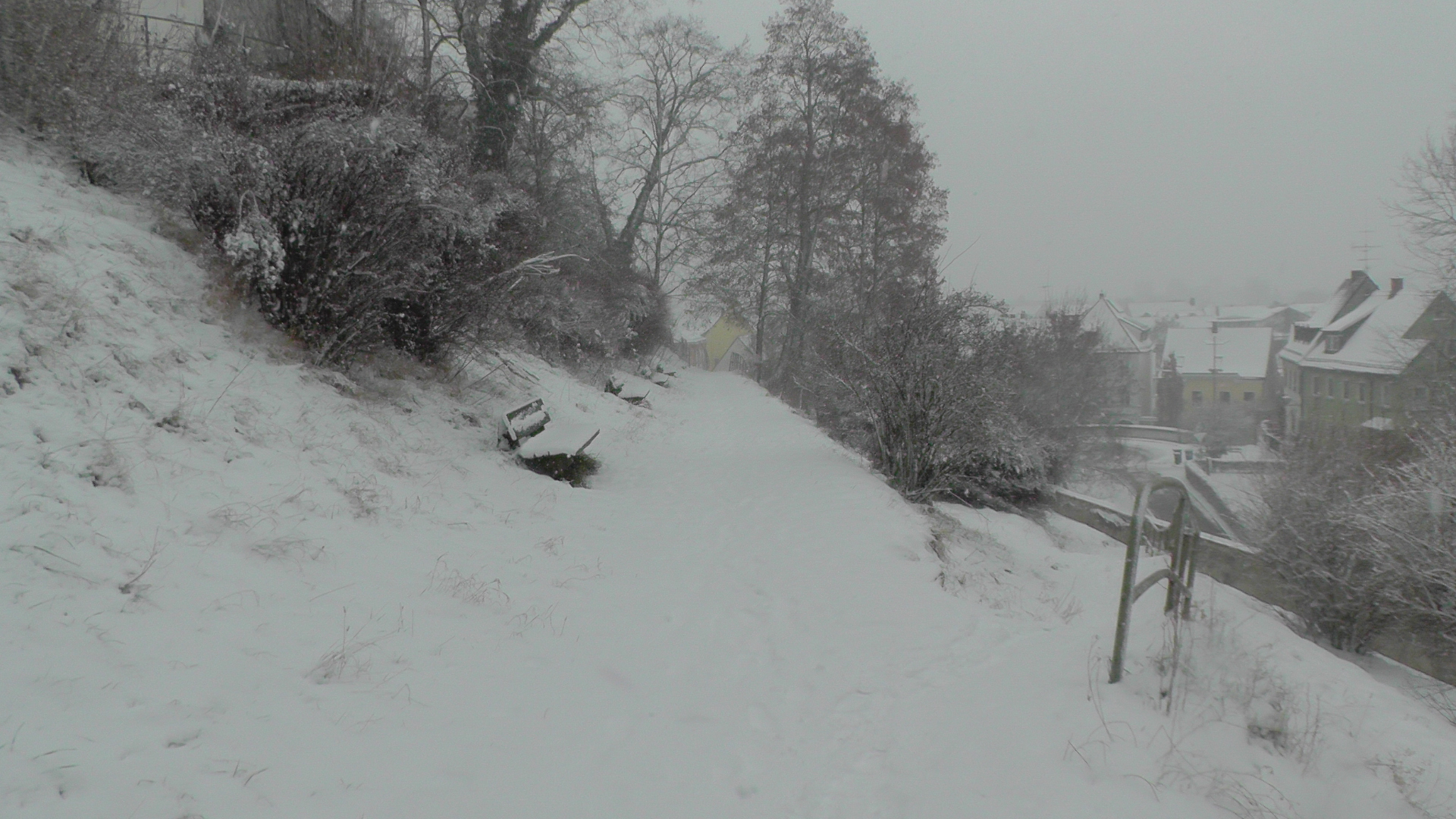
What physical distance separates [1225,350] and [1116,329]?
40.8 ft

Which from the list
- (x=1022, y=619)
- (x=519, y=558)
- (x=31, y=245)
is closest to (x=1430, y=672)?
(x=1022, y=619)

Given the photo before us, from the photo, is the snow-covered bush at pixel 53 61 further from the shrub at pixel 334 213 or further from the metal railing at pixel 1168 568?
the metal railing at pixel 1168 568

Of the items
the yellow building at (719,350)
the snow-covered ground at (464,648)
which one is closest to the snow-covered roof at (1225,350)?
the yellow building at (719,350)

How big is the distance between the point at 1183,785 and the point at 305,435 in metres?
5.95

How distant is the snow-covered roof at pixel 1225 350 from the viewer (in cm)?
4066

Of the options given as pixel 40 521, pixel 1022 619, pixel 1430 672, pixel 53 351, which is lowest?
pixel 1430 672

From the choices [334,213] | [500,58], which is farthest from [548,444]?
[500,58]

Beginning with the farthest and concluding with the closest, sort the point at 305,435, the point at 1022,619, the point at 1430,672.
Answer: the point at 1430,672 → the point at 305,435 → the point at 1022,619

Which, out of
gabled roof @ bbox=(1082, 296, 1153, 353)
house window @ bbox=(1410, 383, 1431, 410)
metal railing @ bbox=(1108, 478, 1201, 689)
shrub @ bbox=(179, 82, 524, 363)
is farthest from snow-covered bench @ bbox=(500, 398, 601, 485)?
gabled roof @ bbox=(1082, 296, 1153, 353)

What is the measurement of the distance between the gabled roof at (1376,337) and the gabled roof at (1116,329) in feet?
21.1

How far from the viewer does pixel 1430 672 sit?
657 cm

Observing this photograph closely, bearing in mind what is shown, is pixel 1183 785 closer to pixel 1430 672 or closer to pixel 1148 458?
pixel 1430 672

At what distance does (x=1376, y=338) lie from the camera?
23.3 m

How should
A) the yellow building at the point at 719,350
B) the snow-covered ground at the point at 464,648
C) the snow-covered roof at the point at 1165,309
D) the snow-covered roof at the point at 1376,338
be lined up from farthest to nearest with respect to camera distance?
1. the snow-covered roof at the point at 1165,309
2. the yellow building at the point at 719,350
3. the snow-covered roof at the point at 1376,338
4. the snow-covered ground at the point at 464,648
